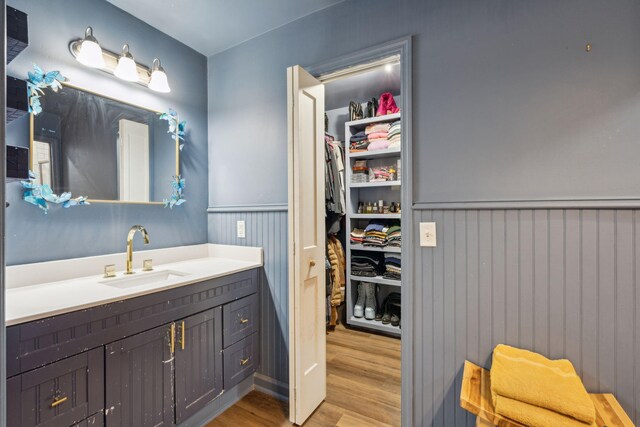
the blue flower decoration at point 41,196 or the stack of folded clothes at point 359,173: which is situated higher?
the stack of folded clothes at point 359,173

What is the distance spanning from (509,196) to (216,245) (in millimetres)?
1914

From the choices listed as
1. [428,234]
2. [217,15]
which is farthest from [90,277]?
[428,234]

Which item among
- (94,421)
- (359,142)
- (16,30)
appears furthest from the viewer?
(359,142)

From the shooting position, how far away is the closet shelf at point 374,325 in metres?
2.79

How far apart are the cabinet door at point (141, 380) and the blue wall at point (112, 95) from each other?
2.20ft

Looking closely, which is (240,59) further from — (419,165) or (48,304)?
(48,304)

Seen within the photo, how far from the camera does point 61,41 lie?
1.53 meters

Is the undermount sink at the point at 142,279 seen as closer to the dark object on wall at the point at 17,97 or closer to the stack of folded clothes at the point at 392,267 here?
the dark object on wall at the point at 17,97

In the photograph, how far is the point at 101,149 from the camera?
66.6 inches

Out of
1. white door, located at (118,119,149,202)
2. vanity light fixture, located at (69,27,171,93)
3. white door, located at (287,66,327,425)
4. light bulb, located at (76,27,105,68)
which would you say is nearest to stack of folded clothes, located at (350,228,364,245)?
white door, located at (287,66,327,425)

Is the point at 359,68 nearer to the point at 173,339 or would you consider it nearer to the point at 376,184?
the point at 376,184

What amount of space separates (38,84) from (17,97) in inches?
36.8

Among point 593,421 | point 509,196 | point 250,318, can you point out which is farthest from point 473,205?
point 250,318

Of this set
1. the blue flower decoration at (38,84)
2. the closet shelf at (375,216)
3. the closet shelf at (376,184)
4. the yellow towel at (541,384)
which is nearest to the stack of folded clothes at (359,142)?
the closet shelf at (376,184)
